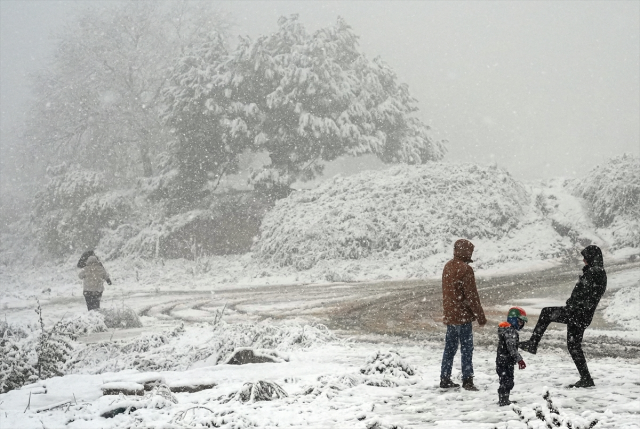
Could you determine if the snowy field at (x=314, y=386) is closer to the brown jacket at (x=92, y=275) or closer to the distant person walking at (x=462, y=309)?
the distant person walking at (x=462, y=309)

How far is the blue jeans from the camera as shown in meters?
5.93

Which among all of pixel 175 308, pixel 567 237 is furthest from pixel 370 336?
pixel 567 237

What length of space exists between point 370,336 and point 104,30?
107ft

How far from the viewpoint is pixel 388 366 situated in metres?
6.70

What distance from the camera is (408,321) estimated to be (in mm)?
11523

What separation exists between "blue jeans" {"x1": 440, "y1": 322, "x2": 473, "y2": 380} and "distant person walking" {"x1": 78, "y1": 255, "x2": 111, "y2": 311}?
9.52m

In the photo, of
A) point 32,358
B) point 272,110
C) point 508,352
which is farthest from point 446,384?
point 272,110

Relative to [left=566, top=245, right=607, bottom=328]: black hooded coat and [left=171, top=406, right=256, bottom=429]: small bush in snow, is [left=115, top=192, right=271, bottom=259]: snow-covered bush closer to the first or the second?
[left=171, top=406, right=256, bottom=429]: small bush in snow

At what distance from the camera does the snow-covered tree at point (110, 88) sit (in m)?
34.5

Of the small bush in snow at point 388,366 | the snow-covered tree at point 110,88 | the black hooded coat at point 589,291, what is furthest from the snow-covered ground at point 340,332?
the snow-covered tree at point 110,88

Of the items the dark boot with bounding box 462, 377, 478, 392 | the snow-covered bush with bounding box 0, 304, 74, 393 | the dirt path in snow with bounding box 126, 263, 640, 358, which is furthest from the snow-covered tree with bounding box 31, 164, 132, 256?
the dark boot with bounding box 462, 377, 478, 392

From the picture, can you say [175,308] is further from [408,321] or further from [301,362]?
[301,362]

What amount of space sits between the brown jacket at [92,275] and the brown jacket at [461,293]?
9607 mm

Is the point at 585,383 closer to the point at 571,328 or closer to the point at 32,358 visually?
the point at 571,328
